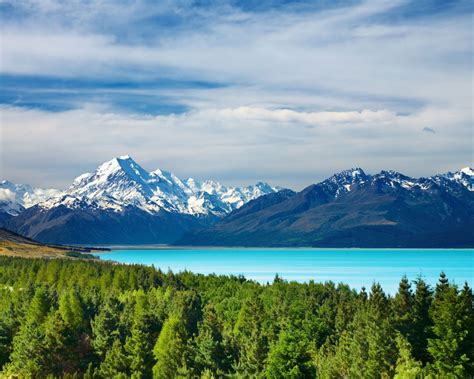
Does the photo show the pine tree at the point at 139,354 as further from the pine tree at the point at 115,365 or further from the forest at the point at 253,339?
the pine tree at the point at 115,365

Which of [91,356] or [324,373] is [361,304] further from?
[91,356]

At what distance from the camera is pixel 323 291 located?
6407 inches

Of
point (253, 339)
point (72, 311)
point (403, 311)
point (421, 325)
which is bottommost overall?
point (72, 311)

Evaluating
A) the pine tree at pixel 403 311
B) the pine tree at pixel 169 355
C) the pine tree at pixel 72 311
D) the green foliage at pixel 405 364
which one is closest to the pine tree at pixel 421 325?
the pine tree at pixel 403 311

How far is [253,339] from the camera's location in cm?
8794

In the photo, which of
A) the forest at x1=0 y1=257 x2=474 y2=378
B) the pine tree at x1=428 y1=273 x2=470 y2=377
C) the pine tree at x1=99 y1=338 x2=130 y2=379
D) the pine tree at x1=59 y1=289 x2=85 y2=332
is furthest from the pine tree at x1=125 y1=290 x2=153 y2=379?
the pine tree at x1=428 y1=273 x2=470 y2=377

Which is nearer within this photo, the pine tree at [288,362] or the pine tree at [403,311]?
the pine tree at [288,362]

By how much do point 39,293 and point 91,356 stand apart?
22.9 metres

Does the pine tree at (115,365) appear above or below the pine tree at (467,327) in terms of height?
below

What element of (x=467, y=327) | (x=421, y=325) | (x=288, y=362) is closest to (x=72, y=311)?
(x=288, y=362)

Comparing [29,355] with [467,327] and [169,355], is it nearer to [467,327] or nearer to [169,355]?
[169,355]

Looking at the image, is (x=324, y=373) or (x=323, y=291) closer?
(x=324, y=373)

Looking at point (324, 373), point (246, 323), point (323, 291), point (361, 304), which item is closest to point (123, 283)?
point (323, 291)

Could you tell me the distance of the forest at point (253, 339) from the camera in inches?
3155
